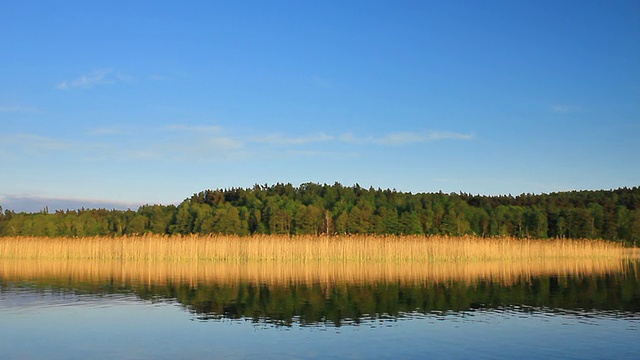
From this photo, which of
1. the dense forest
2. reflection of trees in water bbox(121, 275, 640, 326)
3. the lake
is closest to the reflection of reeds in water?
the lake

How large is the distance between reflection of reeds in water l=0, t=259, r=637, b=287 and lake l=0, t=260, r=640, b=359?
16 centimetres

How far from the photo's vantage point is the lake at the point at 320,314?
15.7 meters

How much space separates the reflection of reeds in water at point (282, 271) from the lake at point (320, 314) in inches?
6.2

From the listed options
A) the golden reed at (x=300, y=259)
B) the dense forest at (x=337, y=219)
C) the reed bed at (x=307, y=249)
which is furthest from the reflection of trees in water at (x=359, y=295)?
the dense forest at (x=337, y=219)

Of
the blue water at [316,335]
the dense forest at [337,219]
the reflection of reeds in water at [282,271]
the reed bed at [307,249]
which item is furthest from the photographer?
the dense forest at [337,219]

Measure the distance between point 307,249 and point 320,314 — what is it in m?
24.2

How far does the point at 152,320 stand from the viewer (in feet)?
66.8

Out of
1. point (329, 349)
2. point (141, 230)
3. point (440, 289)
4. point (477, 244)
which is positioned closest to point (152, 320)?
point (329, 349)

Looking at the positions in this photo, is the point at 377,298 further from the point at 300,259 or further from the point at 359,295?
the point at 300,259

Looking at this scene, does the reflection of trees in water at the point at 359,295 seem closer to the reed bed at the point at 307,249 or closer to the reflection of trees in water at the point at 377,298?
the reflection of trees in water at the point at 377,298

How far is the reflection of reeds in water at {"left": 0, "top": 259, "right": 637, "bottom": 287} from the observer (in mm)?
32438

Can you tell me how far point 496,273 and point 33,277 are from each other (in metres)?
25.5

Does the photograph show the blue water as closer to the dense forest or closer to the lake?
the lake

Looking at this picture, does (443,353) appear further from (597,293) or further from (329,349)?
(597,293)
